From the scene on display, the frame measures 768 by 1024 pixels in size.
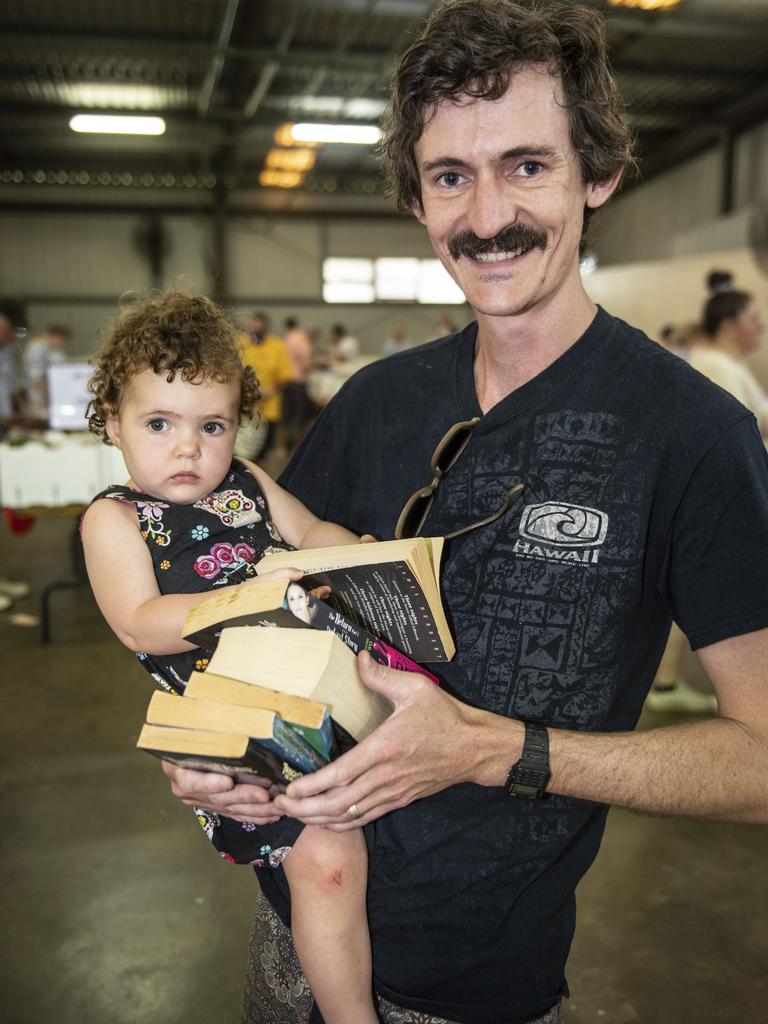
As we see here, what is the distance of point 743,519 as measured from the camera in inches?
44.8

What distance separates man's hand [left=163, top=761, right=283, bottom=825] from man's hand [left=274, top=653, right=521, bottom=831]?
31mm

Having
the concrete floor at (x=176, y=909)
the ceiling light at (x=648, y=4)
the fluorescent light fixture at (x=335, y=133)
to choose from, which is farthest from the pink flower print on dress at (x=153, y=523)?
the fluorescent light fixture at (x=335, y=133)

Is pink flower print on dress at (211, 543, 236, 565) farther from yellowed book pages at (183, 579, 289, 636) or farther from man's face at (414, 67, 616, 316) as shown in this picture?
man's face at (414, 67, 616, 316)

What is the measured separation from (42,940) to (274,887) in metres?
1.97

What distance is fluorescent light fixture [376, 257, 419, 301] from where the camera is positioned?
19203 millimetres

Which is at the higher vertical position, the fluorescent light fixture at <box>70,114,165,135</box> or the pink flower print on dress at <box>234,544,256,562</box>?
the fluorescent light fixture at <box>70,114,165,135</box>

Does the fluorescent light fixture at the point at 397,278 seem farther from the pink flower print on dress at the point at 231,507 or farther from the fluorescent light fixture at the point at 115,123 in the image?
the pink flower print on dress at the point at 231,507

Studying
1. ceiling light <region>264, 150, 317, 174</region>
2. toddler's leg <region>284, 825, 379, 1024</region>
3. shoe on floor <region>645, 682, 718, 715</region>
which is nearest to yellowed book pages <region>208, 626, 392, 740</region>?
toddler's leg <region>284, 825, 379, 1024</region>

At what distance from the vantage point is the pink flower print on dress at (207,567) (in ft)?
4.62

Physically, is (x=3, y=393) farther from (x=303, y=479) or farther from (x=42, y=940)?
(x=303, y=479)

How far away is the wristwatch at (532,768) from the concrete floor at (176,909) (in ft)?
6.30

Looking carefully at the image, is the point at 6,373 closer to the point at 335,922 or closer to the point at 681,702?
the point at 681,702

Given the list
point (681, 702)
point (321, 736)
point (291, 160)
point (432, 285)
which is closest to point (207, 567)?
point (321, 736)

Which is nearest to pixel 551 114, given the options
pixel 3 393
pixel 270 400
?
pixel 3 393
